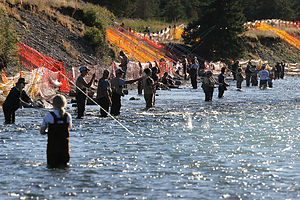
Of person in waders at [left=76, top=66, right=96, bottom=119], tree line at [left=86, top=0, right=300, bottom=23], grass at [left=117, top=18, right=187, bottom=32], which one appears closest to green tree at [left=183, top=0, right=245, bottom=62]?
grass at [left=117, top=18, right=187, bottom=32]

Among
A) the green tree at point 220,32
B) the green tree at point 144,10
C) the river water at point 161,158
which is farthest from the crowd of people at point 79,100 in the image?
the green tree at point 144,10

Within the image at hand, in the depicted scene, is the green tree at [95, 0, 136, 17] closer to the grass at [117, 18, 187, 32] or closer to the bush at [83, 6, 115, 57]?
the grass at [117, 18, 187, 32]

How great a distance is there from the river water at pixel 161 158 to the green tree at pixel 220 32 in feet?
142

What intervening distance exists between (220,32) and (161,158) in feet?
175

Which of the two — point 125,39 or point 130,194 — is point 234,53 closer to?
point 125,39

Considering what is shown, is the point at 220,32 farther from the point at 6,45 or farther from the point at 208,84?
the point at 6,45

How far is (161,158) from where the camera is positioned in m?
13.4

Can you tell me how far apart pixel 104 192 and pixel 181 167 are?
2.54 metres

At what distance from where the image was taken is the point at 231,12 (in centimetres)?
6662

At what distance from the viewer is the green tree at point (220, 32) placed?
65.6 metres

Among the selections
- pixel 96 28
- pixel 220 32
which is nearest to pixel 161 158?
pixel 96 28

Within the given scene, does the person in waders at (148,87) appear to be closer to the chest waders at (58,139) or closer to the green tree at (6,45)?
the green tree at (6,45)

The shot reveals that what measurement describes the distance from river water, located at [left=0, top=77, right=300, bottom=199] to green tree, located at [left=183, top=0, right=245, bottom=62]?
43150mm

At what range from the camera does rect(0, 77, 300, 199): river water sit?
1029 centimetres
